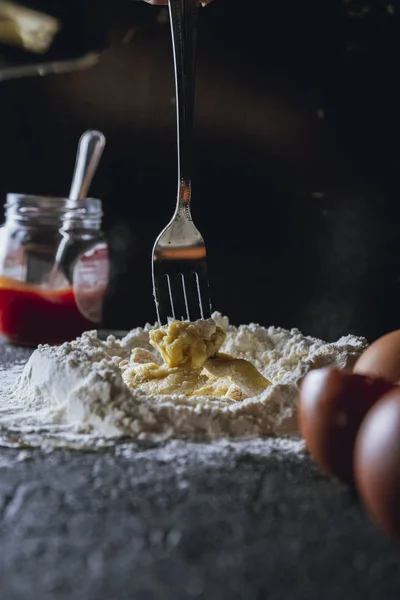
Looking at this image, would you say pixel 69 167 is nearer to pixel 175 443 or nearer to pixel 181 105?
pixel 181 105

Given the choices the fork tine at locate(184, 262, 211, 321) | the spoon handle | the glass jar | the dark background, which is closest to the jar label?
the glass jar

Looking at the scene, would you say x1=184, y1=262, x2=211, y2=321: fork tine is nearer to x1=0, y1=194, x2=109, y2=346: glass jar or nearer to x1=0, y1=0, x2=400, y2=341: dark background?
x1=0, y1=194, x2=109, y2=346: glass jar

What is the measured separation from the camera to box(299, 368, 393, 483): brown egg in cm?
68

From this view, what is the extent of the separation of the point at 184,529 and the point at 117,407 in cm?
25

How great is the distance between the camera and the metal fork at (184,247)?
1103 mm

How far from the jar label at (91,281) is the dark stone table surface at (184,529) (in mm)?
653

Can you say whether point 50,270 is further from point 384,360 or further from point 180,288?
point 384,360

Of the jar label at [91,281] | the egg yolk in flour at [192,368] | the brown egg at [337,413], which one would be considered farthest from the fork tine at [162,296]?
the brown egg at [337,413]

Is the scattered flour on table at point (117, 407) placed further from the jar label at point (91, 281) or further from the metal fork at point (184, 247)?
the jar label at point (91, 281)

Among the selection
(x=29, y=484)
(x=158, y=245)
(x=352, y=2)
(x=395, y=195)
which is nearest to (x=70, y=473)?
(x=29, y=484)

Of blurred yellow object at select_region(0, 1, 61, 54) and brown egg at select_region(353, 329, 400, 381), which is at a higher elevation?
blurred yellow object at select_region(0, 1, 61, 54)

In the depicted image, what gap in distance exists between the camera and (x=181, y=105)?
111 centimetres

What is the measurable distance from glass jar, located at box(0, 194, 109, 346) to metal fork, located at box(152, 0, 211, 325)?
30 centimetres

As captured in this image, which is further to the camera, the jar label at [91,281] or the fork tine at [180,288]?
the jar label at [91,281]
